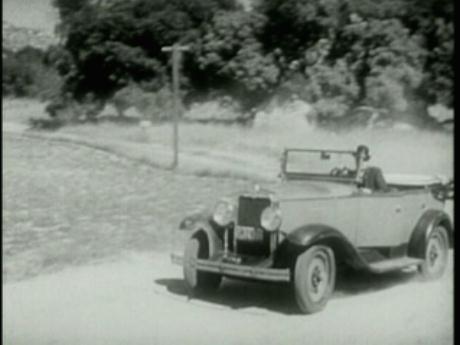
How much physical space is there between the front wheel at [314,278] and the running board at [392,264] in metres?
0.38

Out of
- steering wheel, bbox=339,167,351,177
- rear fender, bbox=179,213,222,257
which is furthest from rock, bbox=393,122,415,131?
rear fender, bbox=179,213,222,257

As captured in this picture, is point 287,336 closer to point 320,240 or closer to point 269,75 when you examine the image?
point 320,240

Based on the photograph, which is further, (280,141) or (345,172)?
(280,141)

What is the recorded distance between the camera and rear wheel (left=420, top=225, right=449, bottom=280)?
5.79 m

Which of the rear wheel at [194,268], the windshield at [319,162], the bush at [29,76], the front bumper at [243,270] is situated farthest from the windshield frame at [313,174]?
the bush at [29,76]

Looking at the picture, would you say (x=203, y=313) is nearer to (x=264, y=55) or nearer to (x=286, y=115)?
(x=286, y=115)

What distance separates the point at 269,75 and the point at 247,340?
2.01 meters

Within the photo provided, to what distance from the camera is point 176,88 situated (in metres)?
5.55

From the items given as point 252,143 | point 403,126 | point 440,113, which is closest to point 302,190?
point 252,143

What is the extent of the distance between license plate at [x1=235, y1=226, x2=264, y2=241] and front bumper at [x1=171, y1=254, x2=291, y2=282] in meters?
0.25

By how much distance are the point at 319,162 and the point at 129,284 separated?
168 centimetres

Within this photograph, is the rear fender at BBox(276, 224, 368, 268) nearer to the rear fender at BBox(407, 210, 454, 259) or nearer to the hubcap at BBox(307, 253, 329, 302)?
the hubcap at BBox(307, 253, 329, 302)

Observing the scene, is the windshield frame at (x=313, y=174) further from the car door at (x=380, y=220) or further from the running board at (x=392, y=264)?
the running board at (x=392, y=264)

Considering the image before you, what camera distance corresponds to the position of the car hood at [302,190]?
16.9 ft
